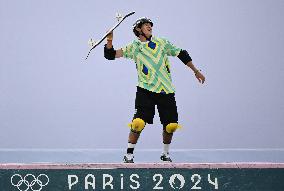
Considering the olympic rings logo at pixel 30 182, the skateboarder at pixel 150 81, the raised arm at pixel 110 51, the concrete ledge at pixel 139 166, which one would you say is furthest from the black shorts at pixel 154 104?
the olympic rings logo at pixel 30 182

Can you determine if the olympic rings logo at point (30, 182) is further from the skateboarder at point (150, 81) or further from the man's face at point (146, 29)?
the man's face at point (146, 29)

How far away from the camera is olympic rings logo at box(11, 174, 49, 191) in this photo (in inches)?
95.5

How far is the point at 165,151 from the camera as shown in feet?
10.3

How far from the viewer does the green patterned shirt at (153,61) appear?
3.10 m

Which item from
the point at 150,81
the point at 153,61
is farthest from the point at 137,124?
the point at 153,61

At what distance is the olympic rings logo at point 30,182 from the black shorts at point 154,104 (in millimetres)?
901

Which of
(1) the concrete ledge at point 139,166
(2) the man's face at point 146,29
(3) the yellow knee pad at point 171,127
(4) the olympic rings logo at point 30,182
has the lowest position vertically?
(4) the olympic rings logo at point 30,182

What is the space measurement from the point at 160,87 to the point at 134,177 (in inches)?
34.6

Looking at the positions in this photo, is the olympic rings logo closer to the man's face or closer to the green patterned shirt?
the green patterned shirt

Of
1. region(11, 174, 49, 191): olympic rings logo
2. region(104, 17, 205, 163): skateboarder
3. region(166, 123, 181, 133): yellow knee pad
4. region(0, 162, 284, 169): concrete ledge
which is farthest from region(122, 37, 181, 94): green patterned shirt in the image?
region(11, 174, 49, 191): olympic rings logo

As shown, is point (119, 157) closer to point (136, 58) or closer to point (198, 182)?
point (136, 58)

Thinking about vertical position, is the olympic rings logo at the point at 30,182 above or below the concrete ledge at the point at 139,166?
below

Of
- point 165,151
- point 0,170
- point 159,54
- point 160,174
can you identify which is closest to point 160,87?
point 159,54

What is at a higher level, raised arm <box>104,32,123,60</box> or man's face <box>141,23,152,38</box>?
man's face <box>141,23,152,38</box>
